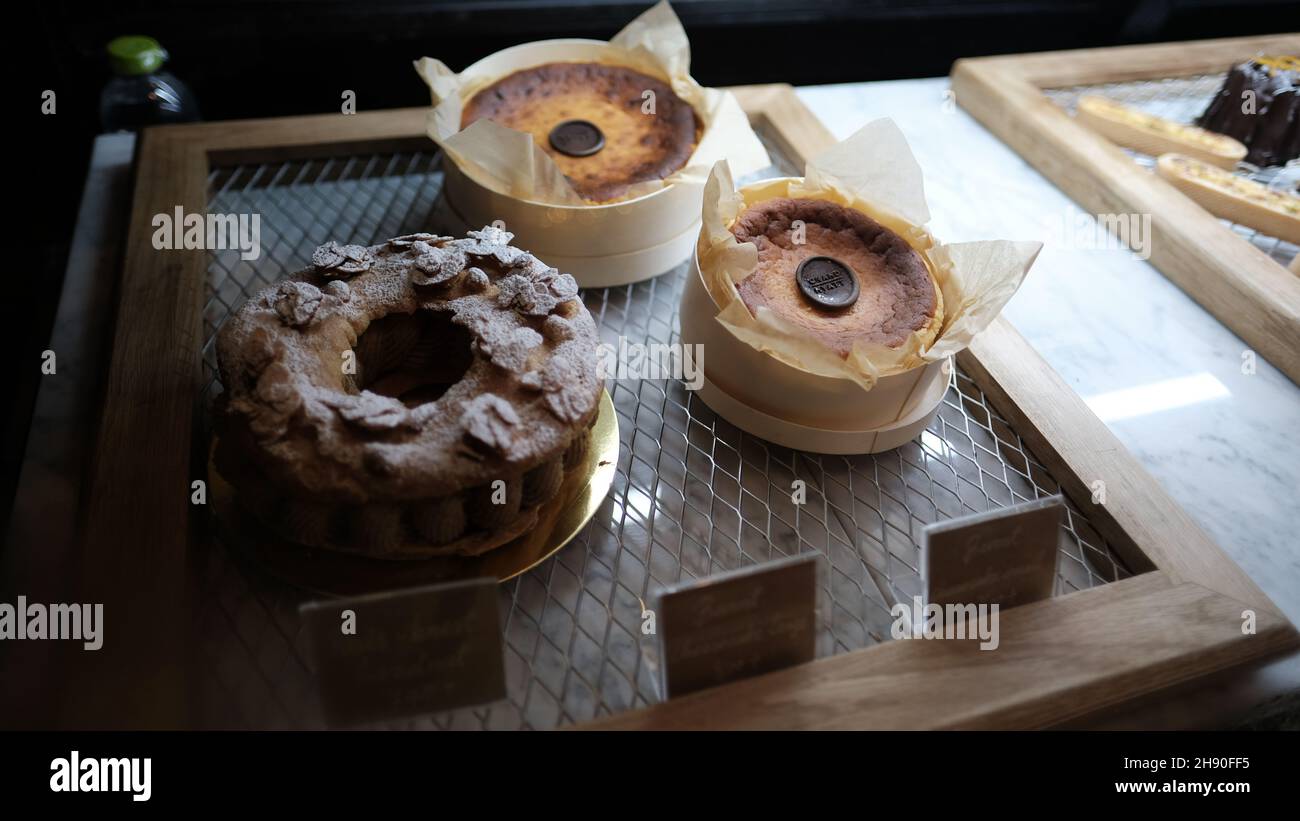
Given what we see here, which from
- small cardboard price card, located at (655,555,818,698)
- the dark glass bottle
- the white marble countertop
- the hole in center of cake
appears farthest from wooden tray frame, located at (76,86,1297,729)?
the dark glass bottle

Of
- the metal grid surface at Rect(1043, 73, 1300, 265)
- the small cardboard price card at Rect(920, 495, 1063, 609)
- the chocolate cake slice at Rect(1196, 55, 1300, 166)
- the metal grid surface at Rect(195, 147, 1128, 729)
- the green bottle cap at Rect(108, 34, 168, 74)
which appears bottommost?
the metal grid surface at Rect(195, 147, 1128, 729)

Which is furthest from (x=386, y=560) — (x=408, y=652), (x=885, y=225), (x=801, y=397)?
(x=885, y=225)

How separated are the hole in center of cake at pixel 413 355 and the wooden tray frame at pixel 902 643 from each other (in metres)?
0.35

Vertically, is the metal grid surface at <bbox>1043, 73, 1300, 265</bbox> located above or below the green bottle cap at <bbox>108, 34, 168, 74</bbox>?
above

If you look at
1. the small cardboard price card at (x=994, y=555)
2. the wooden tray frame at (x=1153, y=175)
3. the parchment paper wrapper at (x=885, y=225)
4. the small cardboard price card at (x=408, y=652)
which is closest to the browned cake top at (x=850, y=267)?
the parchment paper wrapper at (x=885, y=225)

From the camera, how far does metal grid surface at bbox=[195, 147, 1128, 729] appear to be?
1.42 m

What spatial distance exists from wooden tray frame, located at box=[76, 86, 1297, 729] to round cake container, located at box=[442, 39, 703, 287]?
61cm

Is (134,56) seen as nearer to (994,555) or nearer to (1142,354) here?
(994,555)

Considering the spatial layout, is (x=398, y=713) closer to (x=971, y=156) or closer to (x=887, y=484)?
(x=887, y=484)

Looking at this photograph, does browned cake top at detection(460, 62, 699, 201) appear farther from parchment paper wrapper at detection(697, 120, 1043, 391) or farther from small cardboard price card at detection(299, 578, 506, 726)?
small cardboard price card at detection(299, 578, 506, 726)

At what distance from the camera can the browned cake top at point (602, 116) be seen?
2104mm

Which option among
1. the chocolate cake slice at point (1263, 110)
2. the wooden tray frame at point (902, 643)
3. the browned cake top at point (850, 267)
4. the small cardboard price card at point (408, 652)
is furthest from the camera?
the chocolate cake slice at point (1263, 110)

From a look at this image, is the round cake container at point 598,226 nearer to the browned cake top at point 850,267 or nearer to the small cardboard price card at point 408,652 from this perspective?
the browned cake top at point 850,267
